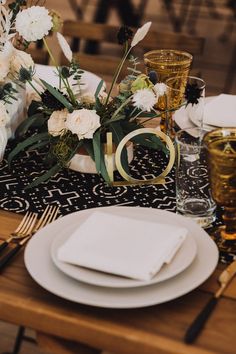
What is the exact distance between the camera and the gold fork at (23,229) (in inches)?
49.6

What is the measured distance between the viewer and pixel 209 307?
1065 millimetres

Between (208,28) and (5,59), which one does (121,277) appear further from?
(208,28)

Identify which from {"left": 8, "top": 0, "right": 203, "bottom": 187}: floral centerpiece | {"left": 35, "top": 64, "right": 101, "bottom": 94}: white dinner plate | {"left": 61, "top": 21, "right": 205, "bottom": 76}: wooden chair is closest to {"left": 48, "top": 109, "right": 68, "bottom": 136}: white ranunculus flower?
{"left": 8, "top": 0, "right": 203, "bottom": 187}: floral centerpiece

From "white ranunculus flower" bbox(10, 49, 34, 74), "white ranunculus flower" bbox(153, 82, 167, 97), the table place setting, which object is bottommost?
the table place setting

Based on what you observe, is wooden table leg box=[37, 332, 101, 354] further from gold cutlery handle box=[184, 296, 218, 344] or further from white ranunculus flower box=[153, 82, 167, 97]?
white ranunculus flower box=[153, 82, 167, 97]

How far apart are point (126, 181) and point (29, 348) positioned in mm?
874

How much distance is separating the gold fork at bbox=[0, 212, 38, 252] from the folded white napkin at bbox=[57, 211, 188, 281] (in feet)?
0.49

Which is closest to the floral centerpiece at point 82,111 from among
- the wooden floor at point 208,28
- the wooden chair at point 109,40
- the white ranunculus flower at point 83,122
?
the white ranunculus flower at point 83,122

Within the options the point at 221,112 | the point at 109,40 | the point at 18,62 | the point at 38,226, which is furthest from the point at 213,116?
the point at 109,40

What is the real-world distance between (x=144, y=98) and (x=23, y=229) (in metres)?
0.37

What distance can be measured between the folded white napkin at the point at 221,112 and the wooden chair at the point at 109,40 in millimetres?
587

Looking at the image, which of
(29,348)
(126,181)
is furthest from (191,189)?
(29,348)

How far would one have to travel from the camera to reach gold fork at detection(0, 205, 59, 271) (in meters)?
1.20

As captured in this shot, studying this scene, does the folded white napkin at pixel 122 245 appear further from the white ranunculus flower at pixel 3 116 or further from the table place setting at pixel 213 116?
the table place setting at pixel 213 116
